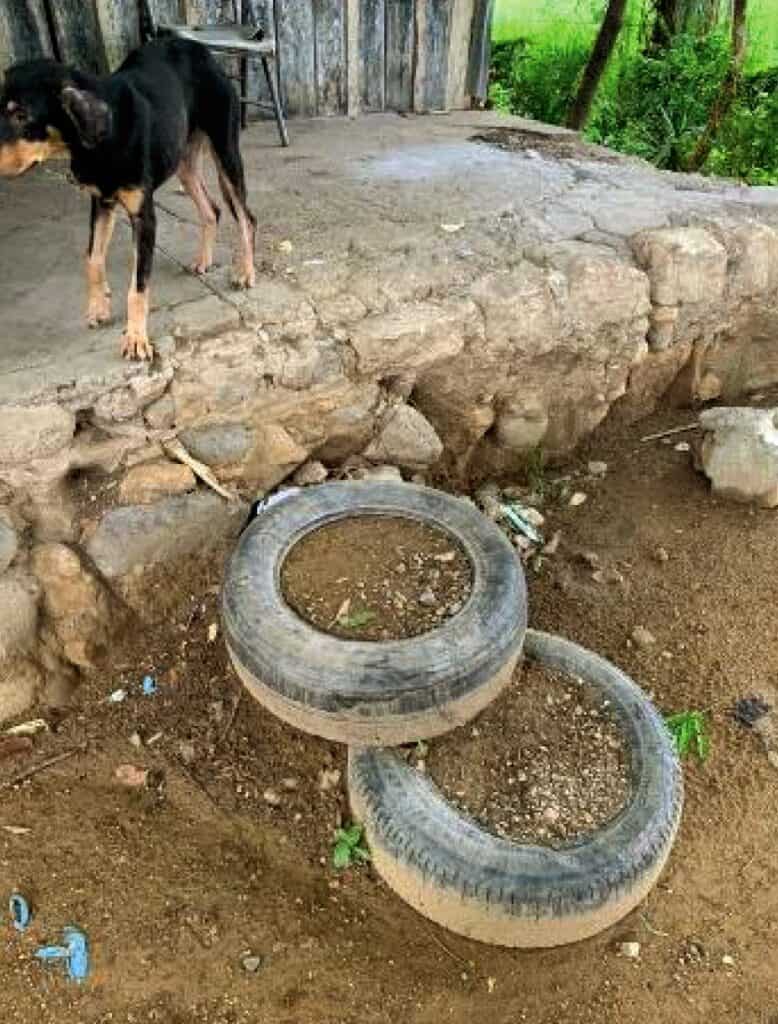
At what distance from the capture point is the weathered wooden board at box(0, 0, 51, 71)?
4977mm

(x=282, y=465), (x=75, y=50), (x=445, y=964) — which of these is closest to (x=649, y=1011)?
(x=445, y=964)

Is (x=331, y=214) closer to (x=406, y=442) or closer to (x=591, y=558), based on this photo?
(x=406, y=442)

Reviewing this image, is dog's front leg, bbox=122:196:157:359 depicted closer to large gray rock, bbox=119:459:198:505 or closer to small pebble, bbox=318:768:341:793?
large gray rock, bbox=119:459:198:505

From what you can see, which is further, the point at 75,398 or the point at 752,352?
the point at 752,352

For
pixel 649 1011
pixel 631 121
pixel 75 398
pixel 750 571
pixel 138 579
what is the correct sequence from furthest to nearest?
pixel 631 121 → pixel 750 571 → pixel 138 579 → pixel 75 398 → pixel 649 1011

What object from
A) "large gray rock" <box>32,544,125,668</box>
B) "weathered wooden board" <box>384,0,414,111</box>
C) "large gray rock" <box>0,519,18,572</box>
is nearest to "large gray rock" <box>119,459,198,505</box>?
"large gray rock" <box>32,544,125,668</box>

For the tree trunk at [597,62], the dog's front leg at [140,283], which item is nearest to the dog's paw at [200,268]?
the dog's front leg at [140,283]

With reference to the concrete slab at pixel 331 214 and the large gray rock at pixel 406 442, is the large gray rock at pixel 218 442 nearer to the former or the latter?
the concrete slab at pixel 331 214

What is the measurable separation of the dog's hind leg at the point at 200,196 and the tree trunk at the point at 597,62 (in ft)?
16.7

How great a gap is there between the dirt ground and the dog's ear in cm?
162

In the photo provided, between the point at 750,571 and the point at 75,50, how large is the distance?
476 centimetres

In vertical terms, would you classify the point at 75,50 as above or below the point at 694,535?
above

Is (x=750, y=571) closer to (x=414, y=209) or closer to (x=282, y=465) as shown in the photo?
(x=282, y=465)

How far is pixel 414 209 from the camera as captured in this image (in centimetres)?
473
